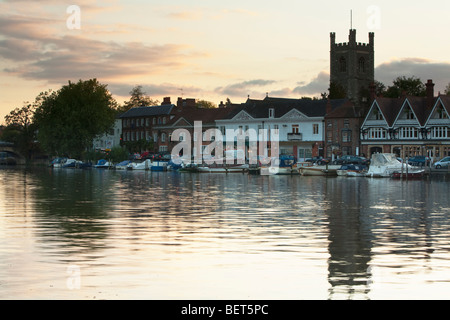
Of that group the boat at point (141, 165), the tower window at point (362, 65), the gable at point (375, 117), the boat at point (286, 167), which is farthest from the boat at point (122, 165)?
the tower window at point (362, 65)

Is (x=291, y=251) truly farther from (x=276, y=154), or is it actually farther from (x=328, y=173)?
(x=276, y=154)

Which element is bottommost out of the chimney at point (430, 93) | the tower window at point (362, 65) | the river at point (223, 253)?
the river at point (223, 253)

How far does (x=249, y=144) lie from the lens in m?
136

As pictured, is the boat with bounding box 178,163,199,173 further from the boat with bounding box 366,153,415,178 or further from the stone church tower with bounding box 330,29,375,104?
the stone church tower with bounding box 330,29,375,104

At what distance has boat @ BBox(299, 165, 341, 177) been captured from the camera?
91625 millimetres

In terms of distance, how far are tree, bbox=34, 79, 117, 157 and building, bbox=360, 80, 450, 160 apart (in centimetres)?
5591

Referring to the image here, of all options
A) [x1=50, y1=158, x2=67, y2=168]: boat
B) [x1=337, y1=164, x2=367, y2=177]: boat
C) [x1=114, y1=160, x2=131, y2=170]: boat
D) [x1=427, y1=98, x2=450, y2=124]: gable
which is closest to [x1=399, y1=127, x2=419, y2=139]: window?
[x1=427, y1=98, x2=450, y2=124]: gable

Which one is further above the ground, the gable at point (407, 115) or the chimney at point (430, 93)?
the chimney at point (430, 93)

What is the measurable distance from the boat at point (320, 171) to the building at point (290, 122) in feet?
108

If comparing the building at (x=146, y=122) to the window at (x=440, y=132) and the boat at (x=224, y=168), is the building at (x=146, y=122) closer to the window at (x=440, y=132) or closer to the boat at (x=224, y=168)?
the boat at (x=224, y=168)

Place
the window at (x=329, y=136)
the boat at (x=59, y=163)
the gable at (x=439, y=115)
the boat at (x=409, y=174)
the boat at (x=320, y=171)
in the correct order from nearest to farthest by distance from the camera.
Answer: the boat at (x=409, y=174) → the boat at (x=320, y=171) → the gable at (x=439, y=115) → the window at (x=329, y=136) → the boat at (x=59, y=163)

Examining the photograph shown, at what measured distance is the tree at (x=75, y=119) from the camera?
14475 centimetres

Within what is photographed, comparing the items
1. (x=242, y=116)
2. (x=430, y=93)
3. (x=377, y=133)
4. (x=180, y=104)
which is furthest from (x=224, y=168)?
(x=180, y=104)
